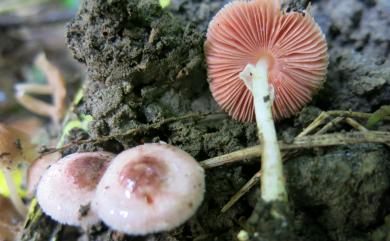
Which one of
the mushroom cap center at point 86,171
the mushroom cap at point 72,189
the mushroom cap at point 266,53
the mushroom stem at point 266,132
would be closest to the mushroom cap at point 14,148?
the mushroom cap at point 72,189

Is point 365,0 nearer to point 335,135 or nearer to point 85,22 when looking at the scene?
point 335,135

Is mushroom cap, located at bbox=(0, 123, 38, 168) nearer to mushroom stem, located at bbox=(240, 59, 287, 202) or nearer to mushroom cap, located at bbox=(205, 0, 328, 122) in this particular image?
mushroom cap, located at bbox=(205, 0, 328, 122)

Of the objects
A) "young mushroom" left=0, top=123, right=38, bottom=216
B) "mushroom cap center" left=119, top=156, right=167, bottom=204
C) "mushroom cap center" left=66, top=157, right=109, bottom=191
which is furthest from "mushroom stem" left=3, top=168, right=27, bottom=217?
"mushroom cap center" left=119, top=156, right=167, bottom=204

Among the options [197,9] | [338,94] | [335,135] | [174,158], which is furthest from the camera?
Result: [197,9]

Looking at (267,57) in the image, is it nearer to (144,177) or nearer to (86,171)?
(144,177)

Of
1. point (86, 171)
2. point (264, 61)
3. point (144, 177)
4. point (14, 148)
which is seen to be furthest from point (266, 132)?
point (14, 148)

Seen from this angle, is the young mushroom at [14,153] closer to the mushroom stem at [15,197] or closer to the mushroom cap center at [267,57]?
the mushroom stem at [15,197]

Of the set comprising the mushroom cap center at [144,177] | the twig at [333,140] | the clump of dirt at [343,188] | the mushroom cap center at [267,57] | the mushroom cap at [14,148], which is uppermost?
the mushroom cap center at [267,57]

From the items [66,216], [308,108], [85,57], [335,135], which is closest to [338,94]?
[308,108]
